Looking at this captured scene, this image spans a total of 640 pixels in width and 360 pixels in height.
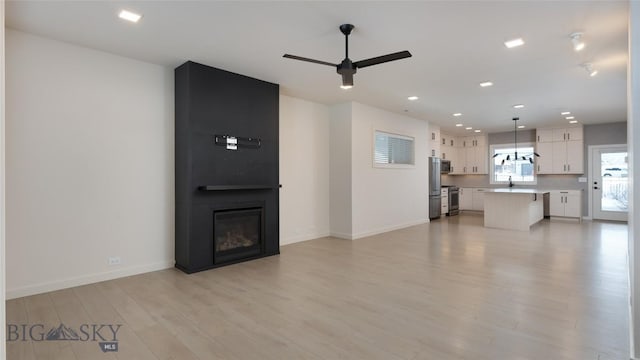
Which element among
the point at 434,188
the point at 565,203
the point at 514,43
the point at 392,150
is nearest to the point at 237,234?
the point at 514,43

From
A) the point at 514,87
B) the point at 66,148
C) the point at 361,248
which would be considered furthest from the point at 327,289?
the point at 514,87

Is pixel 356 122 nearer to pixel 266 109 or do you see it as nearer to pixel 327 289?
pixel 266 109

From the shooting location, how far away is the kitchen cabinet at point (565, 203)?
366 inches

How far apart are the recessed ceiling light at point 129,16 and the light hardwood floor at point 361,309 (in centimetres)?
278

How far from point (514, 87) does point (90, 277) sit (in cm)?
668

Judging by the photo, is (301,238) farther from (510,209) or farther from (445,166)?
(445,166)

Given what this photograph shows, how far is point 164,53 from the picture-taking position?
13.4ft

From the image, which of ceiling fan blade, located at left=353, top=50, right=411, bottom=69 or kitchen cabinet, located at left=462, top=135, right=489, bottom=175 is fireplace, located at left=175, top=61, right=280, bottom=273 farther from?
kitchen cabinet, located at left=462, top=135, right=489, bottom=175

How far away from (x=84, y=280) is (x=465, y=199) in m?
10.9

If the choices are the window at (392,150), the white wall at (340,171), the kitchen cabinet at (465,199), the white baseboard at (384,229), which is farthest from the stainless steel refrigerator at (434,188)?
the white wall at (340,171)

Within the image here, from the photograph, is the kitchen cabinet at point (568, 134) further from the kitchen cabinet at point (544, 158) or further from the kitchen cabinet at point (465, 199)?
the kitchen cabinet at point (465, 199)

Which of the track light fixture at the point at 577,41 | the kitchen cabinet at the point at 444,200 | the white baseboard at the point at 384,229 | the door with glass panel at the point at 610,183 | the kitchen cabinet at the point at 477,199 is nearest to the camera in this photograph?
the track light fixture at the point at 577,41

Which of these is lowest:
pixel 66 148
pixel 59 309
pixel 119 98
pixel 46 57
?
pixel 59 309

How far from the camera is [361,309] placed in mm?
3148
